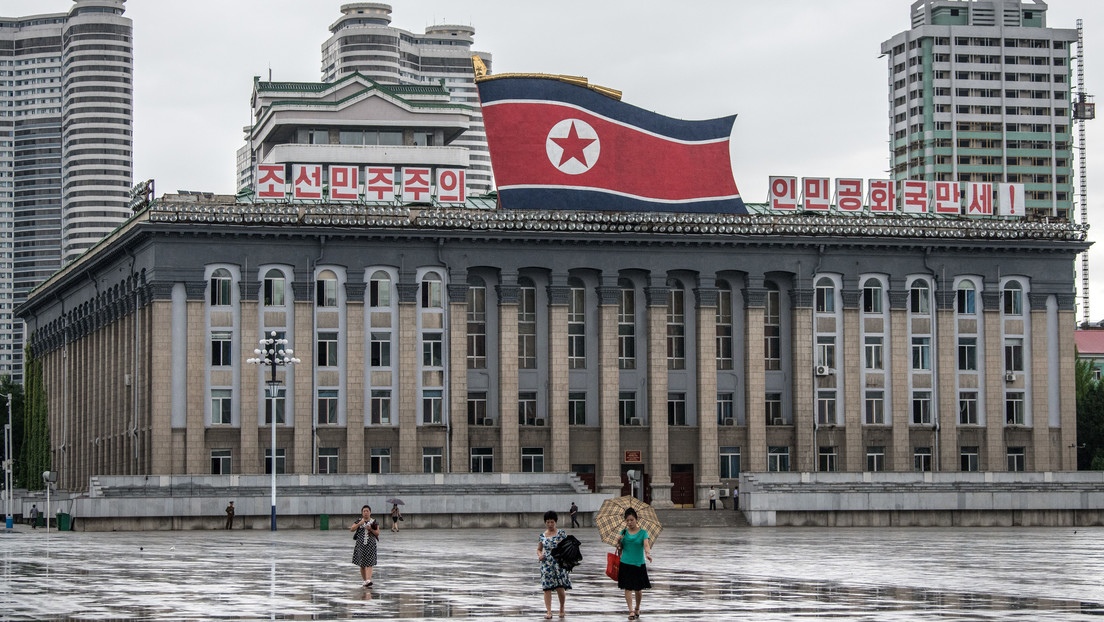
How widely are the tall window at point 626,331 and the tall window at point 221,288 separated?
2015 centimetres

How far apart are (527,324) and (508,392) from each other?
13.6ft

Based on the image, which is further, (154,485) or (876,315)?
(876,315)

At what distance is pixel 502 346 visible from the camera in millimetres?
88875

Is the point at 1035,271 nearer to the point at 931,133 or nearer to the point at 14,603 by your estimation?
the point at 14,603

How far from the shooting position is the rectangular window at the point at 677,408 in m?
92.0

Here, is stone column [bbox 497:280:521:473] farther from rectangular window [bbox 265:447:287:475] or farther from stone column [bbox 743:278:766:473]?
stone column [bbox 743:278:766:473]

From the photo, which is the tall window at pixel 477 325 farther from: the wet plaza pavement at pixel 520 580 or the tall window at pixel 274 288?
the wet plaza pavement at pixel 520 580

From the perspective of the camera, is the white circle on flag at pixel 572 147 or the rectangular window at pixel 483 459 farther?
the white circle on flag at pixel 572 147

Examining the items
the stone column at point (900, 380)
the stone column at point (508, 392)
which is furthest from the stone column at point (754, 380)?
the stone column at point (508, 392)

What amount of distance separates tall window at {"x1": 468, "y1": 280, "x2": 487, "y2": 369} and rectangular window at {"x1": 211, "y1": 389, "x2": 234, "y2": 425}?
12395mm

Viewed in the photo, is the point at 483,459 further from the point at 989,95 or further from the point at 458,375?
the point at 989,95

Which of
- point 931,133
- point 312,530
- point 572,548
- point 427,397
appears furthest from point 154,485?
point 931,133

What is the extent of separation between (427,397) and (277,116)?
190 feet

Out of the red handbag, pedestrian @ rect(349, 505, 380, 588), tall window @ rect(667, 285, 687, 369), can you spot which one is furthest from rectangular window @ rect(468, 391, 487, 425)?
the red handbag
